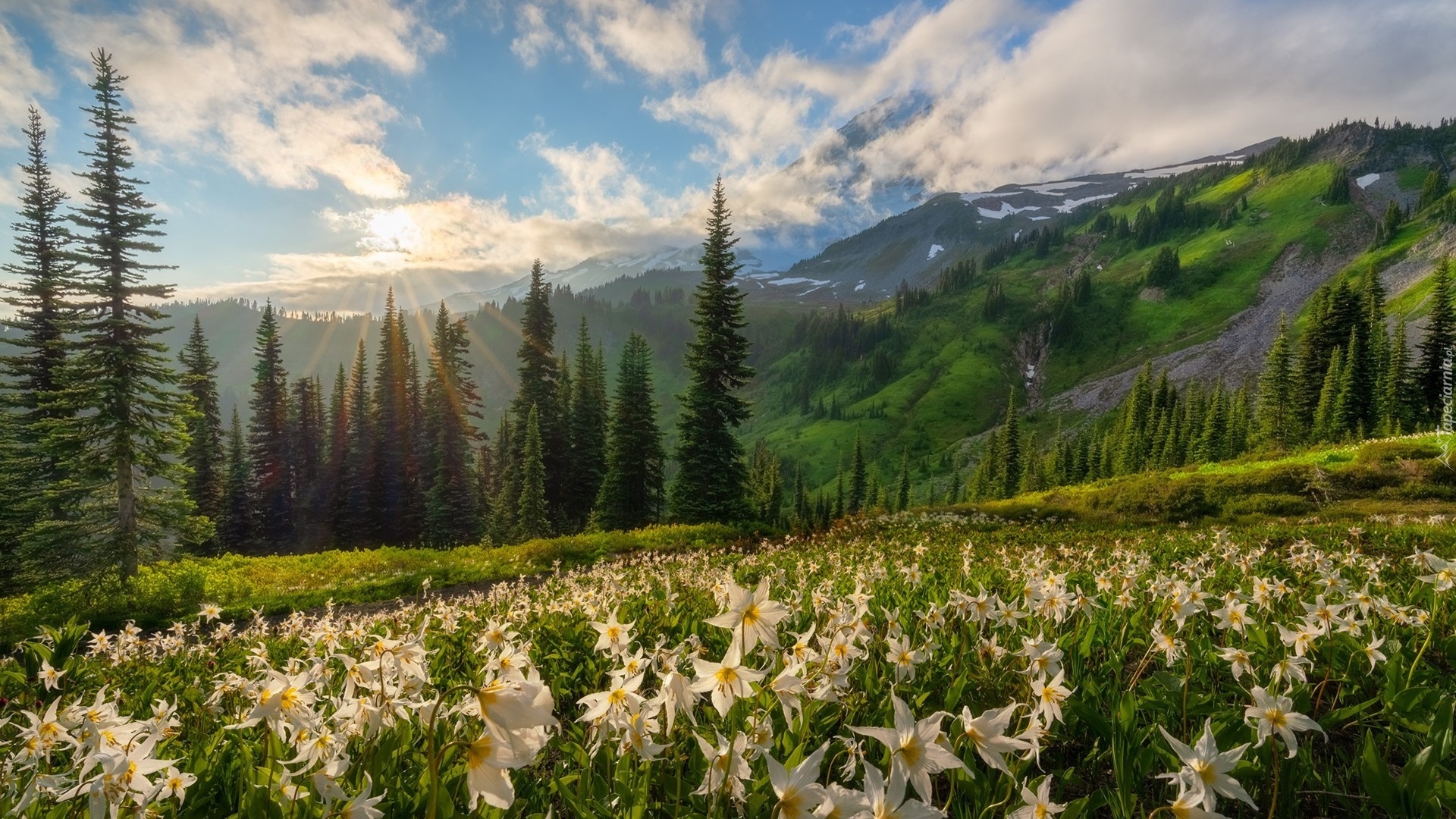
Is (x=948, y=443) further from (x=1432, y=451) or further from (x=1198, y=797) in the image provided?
(x=1198, y=797)

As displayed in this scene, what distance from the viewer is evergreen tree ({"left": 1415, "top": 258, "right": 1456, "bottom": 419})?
54000 mm

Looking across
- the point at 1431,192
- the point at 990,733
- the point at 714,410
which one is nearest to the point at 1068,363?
the point at 1431,192

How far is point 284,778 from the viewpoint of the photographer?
1.92 metres

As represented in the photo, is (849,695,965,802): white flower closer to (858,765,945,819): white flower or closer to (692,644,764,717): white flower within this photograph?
(858,765,945,819): white flower

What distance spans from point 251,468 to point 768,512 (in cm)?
5382

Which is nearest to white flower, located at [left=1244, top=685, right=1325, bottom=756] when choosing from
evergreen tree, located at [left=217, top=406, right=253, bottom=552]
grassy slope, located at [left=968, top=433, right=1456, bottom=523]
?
grassy slope, located at [left=968, top=433, right=1456, bottom=523]

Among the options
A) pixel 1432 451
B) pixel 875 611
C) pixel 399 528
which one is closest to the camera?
pixel 875 611

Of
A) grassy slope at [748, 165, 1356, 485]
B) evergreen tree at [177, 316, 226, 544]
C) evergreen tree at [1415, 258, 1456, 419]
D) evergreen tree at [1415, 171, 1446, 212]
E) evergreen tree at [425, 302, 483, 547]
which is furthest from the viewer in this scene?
grassy slope at [748, 165, 1356, 485]

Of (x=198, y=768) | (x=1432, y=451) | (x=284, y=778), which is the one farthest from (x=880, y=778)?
(x=1432, y=451)

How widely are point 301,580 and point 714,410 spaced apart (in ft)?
59.2

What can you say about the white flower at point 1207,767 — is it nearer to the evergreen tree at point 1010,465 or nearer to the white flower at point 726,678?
the white flower at point 726,678

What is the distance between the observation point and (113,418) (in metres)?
20.1

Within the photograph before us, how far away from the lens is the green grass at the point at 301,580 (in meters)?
15.1

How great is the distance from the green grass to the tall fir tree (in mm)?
12591
